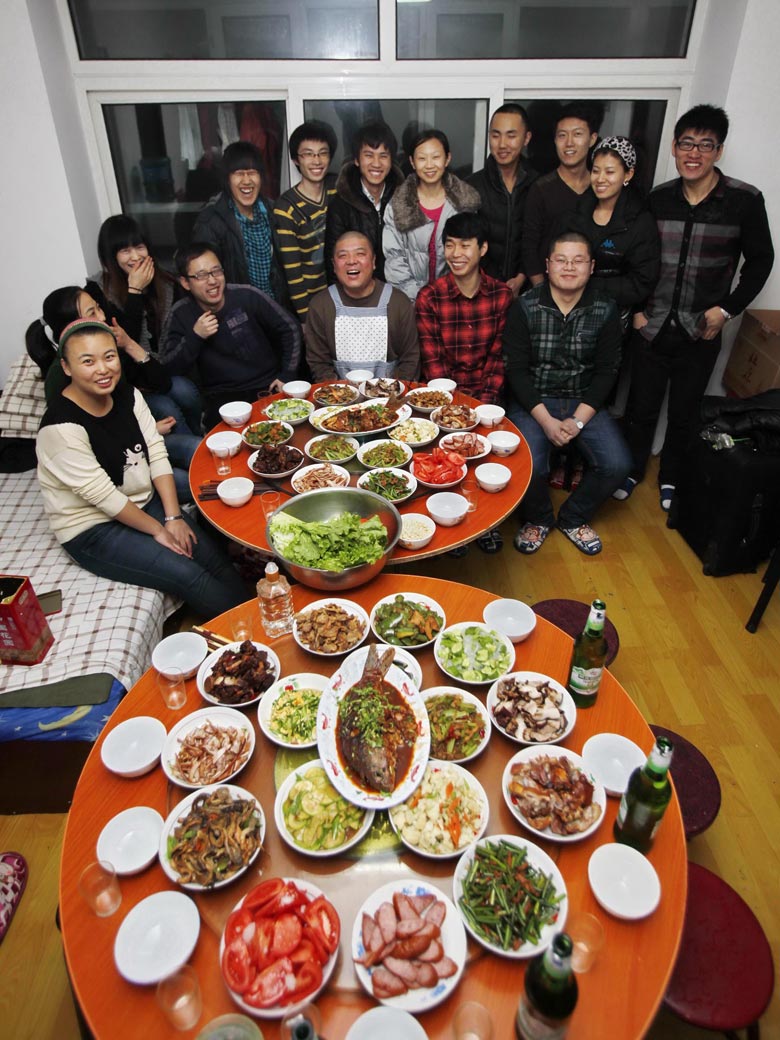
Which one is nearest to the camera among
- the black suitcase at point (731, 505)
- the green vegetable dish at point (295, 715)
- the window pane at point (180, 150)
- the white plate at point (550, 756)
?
the white plate at point (550, 756)

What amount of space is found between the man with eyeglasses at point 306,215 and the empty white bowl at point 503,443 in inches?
66.5

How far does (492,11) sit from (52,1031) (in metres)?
5.07

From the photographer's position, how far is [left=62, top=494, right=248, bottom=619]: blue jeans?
8.59 ft

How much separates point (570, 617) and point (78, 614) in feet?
6.25

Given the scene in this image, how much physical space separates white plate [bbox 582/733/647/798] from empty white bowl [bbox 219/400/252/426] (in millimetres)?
2075

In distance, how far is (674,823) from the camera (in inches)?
54.6

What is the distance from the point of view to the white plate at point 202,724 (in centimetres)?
149

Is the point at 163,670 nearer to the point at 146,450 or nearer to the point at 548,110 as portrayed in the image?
the point at 146,450

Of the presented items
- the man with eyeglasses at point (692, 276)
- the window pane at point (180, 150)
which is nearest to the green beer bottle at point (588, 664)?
the man with eyeglasses at point (692, 276)

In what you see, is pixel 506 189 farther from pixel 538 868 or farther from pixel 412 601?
pixel 538 868

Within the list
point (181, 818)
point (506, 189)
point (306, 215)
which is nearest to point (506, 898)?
point (181, 818)

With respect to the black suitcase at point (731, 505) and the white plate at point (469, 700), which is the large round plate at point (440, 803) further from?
the black suitcase at point (731, 505)

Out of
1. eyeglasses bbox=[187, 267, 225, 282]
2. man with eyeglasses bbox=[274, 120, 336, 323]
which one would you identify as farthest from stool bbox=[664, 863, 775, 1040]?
man with eyeglasses bbox=[274, 120, 336, 323]

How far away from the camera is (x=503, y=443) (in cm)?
266
